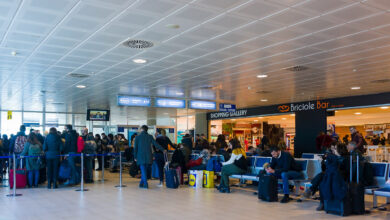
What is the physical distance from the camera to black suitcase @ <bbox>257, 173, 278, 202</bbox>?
7.51 m

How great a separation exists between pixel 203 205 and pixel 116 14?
3889 mm

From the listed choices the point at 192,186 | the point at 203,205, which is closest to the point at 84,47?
the point at 203,205

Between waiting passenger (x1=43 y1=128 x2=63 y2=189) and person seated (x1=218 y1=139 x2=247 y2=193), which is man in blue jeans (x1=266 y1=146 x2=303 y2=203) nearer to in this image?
person seated (x1=218 y1=139 x2=247 y2=193)

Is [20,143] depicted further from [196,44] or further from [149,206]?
[196,44]

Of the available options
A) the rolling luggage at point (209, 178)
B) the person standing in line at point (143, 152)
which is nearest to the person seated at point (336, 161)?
the rolling luggage at point (209, 178)

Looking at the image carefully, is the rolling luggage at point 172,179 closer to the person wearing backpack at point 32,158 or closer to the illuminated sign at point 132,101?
the person wearing backpack at point 32,158

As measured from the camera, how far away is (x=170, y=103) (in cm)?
1473

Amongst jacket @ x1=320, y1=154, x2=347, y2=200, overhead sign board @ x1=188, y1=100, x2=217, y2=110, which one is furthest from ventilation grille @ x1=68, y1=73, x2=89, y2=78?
jacket @ x1=320, y1=154, x2=347, y2=200

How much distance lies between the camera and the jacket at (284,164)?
7836 mm

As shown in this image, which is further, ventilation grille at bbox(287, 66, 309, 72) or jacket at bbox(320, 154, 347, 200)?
ventilation grille at bbox(287, 66, 309, 72)

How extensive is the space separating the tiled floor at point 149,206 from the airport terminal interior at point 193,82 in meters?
0.03

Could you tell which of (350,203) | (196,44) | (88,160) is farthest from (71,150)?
(350,203)

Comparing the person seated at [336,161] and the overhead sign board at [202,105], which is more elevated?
the overhead sign board at [202,105]

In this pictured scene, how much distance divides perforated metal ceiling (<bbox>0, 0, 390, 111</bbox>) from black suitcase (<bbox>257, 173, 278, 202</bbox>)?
272 cm
